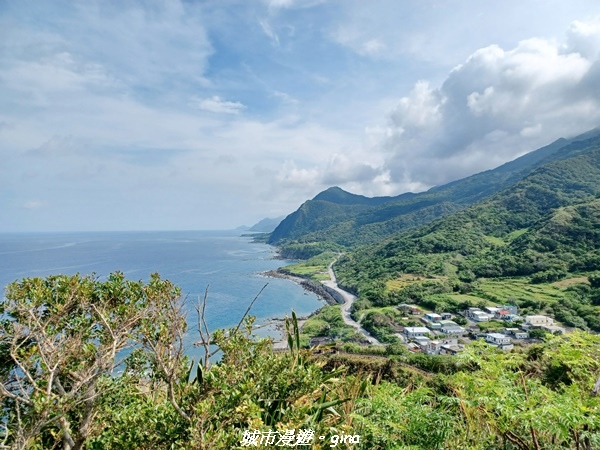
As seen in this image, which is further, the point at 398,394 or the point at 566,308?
the point at 566,308

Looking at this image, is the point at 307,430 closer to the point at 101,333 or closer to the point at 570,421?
the point at 570,421

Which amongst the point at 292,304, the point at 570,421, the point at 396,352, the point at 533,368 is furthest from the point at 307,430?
the point at 292,304

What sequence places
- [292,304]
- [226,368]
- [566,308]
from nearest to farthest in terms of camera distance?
[226,368], [566,308], [292,304]

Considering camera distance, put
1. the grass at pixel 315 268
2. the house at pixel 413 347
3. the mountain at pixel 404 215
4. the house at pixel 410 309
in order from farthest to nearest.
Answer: the mountain at pixel 404 215
the grass at pixel 315 268
the house at pixel 410 309
the house at pixel 413 347

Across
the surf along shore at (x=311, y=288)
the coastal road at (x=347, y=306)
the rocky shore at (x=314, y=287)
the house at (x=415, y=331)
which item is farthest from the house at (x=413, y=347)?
the rocky shore at (x=314, y=287)

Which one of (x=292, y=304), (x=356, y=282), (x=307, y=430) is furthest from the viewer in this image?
(x=356, y=282)

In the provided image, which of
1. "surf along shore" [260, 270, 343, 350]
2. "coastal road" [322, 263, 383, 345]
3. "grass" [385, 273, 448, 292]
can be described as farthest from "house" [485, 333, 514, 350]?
"surf along shore" [260, 270, 343, 350]

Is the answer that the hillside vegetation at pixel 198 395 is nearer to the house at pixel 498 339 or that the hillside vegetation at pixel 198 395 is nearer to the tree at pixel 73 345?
the tree at pixel 73 345
